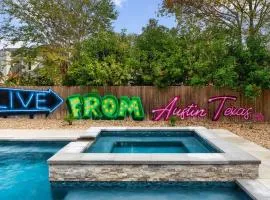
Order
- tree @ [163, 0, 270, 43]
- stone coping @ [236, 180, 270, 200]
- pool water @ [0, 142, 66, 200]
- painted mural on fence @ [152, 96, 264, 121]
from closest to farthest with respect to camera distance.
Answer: stone coping @ [236, 180, 270, 200] → pool water @ [0, 142, 66, 200] → painted mural on fence @ [152, 96, 264, 121] → tree @ [163, 0, 270, 43]

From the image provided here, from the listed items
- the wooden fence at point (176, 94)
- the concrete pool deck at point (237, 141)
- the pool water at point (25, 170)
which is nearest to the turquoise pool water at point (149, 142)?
the concrete pool deck at point (237, 141)

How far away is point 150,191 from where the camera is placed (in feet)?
29.8

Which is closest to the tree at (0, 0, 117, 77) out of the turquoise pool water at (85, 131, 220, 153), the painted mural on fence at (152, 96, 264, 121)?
the painted mural on fence at (152, 96, 264, 121)

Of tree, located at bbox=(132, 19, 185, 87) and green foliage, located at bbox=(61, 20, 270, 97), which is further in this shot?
tree, located at bbox=(132, 19, 185, 87)

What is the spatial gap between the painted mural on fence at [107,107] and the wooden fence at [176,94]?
0.37m

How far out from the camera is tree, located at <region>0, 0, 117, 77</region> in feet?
109

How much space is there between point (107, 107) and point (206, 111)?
207 inches

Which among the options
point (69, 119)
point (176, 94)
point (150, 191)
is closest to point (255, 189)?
point (150, 191)

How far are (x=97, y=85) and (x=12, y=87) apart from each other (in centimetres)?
468

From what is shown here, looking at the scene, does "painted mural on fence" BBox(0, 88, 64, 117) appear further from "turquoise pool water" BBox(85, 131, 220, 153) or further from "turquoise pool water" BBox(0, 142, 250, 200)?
"turquoise pool water" BBox(0, 142, 250, 200)

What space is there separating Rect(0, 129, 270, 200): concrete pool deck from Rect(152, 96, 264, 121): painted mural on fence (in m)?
4.29

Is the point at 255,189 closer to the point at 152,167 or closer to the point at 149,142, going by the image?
the point at 152,167

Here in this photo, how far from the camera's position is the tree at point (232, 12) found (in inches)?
1014

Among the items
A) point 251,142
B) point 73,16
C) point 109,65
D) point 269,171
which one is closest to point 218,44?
point 109,65
